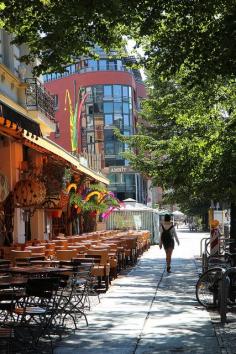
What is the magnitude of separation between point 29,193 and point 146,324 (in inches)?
243

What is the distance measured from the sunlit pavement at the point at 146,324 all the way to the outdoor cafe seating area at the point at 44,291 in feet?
0.95

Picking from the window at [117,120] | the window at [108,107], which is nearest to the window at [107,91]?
the window at [108,107]

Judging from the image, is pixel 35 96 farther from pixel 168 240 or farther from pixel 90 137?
pixel 90 137

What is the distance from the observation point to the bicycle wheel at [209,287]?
1046 centimetres

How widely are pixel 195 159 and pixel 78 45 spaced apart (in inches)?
283

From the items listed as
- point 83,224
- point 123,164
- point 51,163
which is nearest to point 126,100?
point 123,164

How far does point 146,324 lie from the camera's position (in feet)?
30.3

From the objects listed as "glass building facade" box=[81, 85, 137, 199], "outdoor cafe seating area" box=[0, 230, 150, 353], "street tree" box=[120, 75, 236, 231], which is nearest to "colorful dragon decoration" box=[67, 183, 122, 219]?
"street tree" box=[120, 75, 236, 231]

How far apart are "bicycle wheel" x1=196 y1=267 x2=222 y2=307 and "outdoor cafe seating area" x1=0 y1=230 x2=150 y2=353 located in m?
1.88

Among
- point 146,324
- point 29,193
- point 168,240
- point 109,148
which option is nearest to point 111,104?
point 109,148

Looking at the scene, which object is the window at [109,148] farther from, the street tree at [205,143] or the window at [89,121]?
the street tree at [205,143]

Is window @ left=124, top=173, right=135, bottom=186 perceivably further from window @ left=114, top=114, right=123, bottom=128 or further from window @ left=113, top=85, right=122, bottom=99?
window @ left=113, top=85, right=122, bottom=99

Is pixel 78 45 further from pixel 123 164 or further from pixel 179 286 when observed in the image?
pixel 123 164

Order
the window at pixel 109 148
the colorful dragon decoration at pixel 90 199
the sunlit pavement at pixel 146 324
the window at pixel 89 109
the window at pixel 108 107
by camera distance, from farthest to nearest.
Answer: the window at pixel 109 148, the window at pixel 108 107, the window at pixel 89 109, the colorful dragon decoration at pixel 90 199, the sunlit pavement at pixel 146 324
